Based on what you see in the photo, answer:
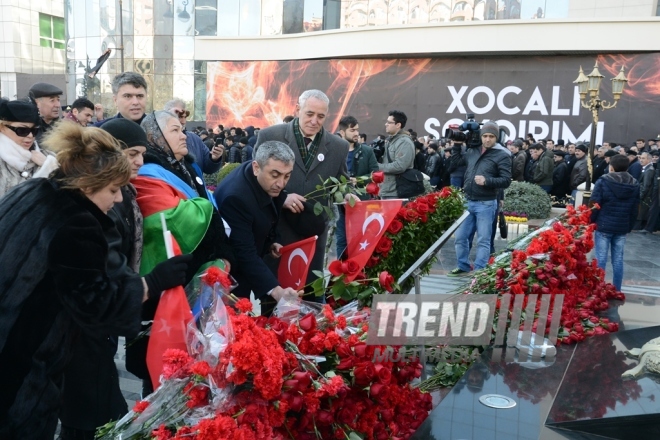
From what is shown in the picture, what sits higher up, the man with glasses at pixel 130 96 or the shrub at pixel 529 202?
the man with glasses at pixel 130 96

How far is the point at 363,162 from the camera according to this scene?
7531 millimetres

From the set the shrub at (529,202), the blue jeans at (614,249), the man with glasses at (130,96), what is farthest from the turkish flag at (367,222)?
the shrub at (529,202)

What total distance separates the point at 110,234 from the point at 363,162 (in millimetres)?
5181

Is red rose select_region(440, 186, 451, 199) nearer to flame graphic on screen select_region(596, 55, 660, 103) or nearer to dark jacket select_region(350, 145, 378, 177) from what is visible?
dark jacket select_region(350, 145, 378, 177)

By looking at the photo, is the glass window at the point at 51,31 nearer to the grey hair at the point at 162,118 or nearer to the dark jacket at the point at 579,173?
the dark jacket at the point at 579,173

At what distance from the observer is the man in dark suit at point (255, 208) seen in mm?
3371

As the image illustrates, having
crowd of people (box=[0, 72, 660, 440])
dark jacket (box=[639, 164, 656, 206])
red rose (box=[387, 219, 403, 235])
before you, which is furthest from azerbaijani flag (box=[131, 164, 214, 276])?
dark jacket (box=[639, 164, 656, 206])

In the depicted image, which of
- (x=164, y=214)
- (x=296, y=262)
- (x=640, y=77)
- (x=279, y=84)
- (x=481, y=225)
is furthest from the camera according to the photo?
(x=279, y=84)

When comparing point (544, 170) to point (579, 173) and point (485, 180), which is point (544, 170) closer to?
point (579, 173)

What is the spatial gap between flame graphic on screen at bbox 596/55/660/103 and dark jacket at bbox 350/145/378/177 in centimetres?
1412

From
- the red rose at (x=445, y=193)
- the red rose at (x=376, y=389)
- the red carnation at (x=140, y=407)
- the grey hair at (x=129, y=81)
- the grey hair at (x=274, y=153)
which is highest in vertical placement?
the grey hair at (x=129, y=81)

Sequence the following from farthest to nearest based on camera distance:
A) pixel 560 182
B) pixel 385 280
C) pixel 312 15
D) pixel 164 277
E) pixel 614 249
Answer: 1. pixel 312 15
2. pixel 560 182
3. pixel 614 249
4. pixel 385 280
5. pixel 164 277

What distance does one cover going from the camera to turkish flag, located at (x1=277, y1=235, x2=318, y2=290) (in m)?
3.68

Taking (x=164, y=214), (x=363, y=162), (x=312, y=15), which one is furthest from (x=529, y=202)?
(x=312, y=15)
